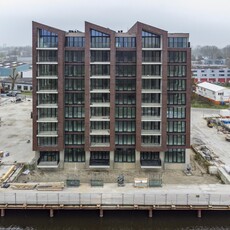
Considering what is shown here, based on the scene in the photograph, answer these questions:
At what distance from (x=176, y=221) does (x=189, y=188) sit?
5898 millimetres

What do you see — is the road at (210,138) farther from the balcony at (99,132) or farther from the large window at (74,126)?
the large window at (74,126)

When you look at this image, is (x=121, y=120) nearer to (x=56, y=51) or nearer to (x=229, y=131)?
(x=56, y=51)

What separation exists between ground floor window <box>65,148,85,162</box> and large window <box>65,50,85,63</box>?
13.5 meters

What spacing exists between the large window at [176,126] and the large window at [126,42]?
12.8m

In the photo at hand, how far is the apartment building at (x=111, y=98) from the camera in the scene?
5381 cm

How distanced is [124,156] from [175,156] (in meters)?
7.75

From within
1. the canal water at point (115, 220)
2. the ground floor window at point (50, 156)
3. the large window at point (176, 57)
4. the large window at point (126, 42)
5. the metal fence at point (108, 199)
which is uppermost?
the large window at point (126, 42)

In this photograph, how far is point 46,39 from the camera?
5434cm

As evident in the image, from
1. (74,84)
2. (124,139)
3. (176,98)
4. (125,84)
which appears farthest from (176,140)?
(74,84)

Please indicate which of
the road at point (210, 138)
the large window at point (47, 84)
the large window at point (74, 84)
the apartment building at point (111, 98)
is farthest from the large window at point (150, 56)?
the road at point (210, 138)

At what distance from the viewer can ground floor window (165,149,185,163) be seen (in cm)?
5656

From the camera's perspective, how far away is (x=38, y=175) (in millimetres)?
53250

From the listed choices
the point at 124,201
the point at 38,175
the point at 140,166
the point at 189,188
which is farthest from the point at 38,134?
the point at 189,188

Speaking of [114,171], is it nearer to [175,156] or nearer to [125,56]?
[175,156]
